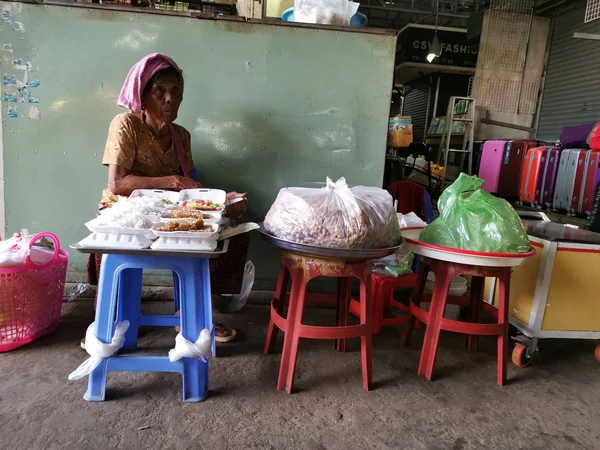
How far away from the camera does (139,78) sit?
2275 millimetres

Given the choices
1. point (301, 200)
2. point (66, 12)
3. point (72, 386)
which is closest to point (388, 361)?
point (301, 200)

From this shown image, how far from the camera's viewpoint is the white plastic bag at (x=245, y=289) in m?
2.88

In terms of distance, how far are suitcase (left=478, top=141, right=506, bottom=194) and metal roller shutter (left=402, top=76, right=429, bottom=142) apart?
4219mm

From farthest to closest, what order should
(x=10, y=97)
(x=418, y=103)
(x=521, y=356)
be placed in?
(x=418, y=103) → (x=10, y=97) → (x=521, y=356)

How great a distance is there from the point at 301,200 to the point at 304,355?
1.03 metres

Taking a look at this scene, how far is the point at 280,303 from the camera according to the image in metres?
2.36

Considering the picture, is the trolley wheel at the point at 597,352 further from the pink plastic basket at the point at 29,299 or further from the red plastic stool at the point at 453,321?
the pink plastic basket at the point at 29,299

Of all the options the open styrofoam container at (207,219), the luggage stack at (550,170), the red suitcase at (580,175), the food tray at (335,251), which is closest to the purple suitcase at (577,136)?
the luggage stack at (550,170)

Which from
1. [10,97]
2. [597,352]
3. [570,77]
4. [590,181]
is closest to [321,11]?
[10,97]

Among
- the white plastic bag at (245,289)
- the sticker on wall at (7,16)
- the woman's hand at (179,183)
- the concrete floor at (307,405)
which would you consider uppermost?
the sticker on wall at (7,16)

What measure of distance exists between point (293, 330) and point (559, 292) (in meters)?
1.66

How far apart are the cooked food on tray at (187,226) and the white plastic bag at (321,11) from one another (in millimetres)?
2000

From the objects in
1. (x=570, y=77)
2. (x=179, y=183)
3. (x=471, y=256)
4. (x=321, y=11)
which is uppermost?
(x=570, y=77)

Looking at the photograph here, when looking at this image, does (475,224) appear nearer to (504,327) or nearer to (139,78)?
(504,327)
